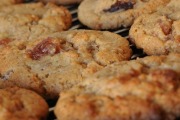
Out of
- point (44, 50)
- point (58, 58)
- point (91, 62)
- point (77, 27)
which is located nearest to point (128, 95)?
point (91, 62)

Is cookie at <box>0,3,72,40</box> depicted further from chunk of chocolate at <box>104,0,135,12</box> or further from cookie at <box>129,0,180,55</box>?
cookie at <box>129,0,180,55</box>

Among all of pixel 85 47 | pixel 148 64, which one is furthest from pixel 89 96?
pixel 85 47

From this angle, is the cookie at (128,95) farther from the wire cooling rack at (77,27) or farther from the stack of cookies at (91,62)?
the wire cooling rack at (77,27)

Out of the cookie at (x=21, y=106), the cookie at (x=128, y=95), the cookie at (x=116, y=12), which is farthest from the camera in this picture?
the cookie at (x=116, y=12)

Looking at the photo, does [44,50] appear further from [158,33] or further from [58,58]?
[158,33]

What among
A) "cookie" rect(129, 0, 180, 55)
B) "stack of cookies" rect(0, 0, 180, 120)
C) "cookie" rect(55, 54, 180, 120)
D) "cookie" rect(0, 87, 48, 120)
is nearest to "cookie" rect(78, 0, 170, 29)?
"stack of cookies" rect(0, 0, 180, 120)

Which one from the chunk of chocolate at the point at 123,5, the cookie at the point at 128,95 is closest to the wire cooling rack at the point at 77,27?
the chunk of chocolate at the point at 123,5
